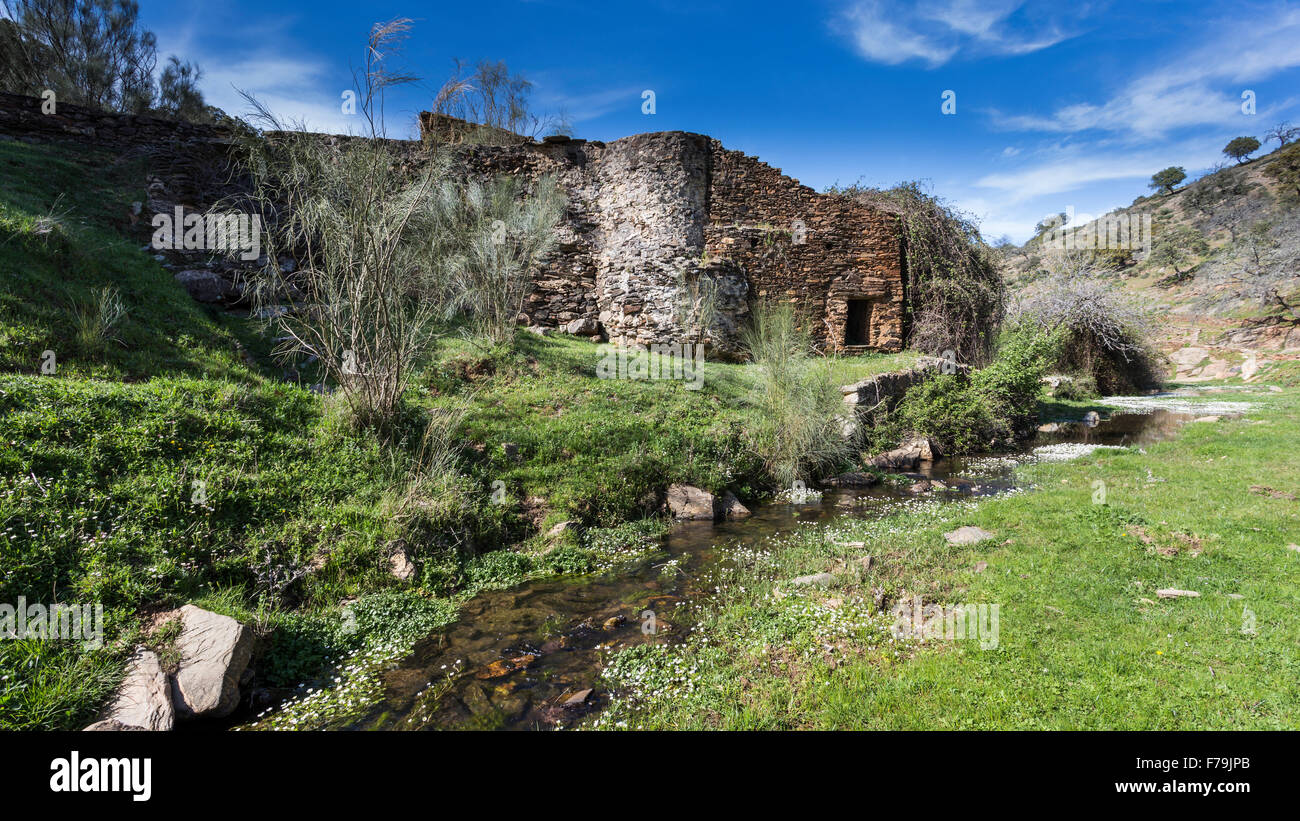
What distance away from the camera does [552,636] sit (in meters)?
4.98

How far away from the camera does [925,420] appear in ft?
41.7

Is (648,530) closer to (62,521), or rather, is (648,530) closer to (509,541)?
(509,541)

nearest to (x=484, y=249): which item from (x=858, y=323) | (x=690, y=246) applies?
(x=690, y=246)

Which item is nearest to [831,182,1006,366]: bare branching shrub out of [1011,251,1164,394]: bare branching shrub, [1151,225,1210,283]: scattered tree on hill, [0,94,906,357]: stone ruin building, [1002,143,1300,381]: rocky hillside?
[0,94,906,357]: stone ruin building

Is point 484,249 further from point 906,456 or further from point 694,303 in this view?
point 906,456

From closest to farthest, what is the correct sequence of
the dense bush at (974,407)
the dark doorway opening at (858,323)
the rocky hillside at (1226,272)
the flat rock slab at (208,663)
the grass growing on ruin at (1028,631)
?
the grass growing on ruin at (1028,631)
the flat rock slab at (208,663)
the dense bush at (974,407)
the dark doorway opening at (858,323)
the rocky hillside at (1226,272)

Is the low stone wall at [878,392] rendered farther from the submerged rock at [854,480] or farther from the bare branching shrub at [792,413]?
the bare branching shrub at [792,413]

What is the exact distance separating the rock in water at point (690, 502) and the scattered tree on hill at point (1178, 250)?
3914cm

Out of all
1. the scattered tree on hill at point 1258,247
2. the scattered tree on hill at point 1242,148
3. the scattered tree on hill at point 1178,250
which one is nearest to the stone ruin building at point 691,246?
the scattered tree on hill at point 1258,247

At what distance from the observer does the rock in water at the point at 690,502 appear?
8289 mm

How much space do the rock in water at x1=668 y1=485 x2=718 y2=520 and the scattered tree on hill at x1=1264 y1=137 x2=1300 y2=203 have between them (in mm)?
45235
